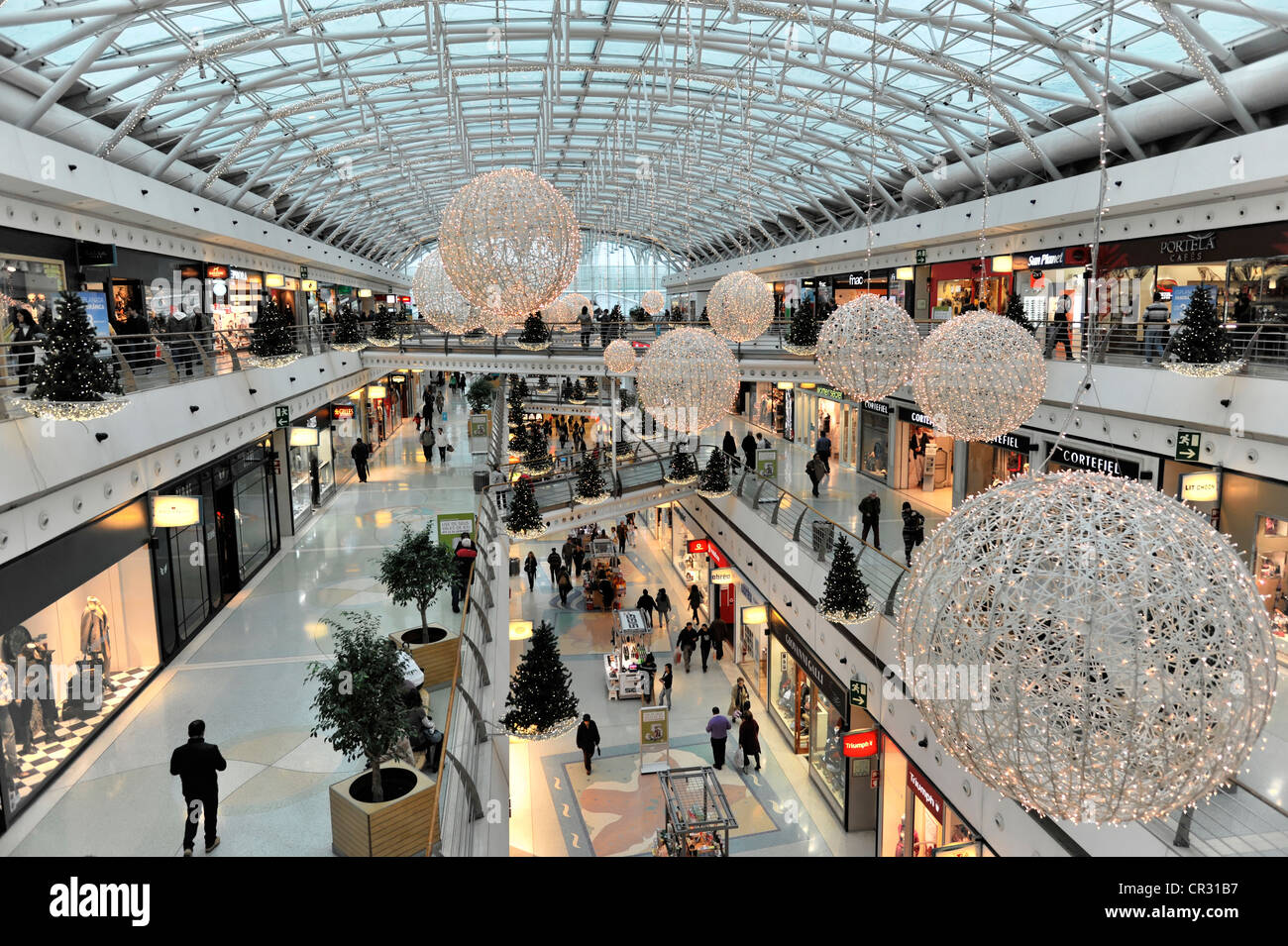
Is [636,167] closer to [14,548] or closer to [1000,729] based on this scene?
[14,548]

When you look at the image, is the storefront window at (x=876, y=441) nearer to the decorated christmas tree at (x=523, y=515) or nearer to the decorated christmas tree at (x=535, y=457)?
the decorated christmas tree at (x=535, y=457)

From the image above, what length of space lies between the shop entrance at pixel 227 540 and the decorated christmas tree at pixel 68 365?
843 cm

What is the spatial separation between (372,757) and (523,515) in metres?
10.6

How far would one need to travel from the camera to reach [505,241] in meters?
7.32

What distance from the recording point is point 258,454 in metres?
18.7

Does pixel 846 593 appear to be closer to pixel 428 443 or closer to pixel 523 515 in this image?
pixel 523 515

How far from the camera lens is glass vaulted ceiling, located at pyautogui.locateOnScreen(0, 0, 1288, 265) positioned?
13.5m

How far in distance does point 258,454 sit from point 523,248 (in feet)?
44.8

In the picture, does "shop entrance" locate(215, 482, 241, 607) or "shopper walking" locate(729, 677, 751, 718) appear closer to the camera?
"shop entrance" locate(215, 482, 241, 607)

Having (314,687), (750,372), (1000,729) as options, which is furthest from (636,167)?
(1000,729)

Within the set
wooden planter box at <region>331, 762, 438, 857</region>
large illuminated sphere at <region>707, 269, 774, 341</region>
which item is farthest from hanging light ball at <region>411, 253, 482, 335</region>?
wooden planter box at <region>331, 762, 438, 857</region>

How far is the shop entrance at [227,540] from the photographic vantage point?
15742 mm

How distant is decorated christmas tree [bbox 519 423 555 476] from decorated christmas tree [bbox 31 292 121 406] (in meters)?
16.2

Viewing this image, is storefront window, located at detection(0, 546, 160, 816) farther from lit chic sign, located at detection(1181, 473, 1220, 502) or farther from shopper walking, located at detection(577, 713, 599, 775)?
lit chic sign, located at detection(1181, 473, 1220, 502)
